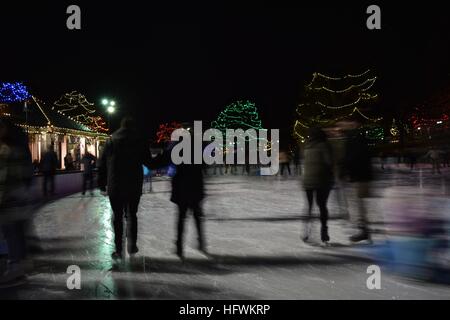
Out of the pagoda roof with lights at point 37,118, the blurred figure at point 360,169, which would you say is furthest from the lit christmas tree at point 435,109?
the blurred figure at point 360,169

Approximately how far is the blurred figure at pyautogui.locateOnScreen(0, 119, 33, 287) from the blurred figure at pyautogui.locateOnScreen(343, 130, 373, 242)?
12.0ft

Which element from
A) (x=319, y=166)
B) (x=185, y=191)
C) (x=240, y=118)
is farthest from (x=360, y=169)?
(x=240, y=118)

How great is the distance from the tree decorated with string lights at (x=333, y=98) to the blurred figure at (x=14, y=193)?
36.8 metres

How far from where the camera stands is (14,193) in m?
4.66

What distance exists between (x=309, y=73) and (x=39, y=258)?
157 feet

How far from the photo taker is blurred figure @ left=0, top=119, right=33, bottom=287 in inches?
182

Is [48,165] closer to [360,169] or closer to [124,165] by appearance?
[124,165]

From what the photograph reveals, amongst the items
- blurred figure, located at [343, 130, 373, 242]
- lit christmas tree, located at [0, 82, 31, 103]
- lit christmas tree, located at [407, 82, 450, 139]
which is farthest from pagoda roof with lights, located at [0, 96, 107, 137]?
blurred figure, located at [343, 130, 373, 242]

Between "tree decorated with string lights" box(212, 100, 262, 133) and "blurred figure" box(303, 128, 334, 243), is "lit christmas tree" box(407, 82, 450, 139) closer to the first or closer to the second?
"blurred figure" box(303, 128, 334, 243)

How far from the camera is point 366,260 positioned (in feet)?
17.0

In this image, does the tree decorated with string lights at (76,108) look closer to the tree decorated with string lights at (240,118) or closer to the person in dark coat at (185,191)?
the tree decorated with string lights at (240,118)

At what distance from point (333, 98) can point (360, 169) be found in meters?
36.4
